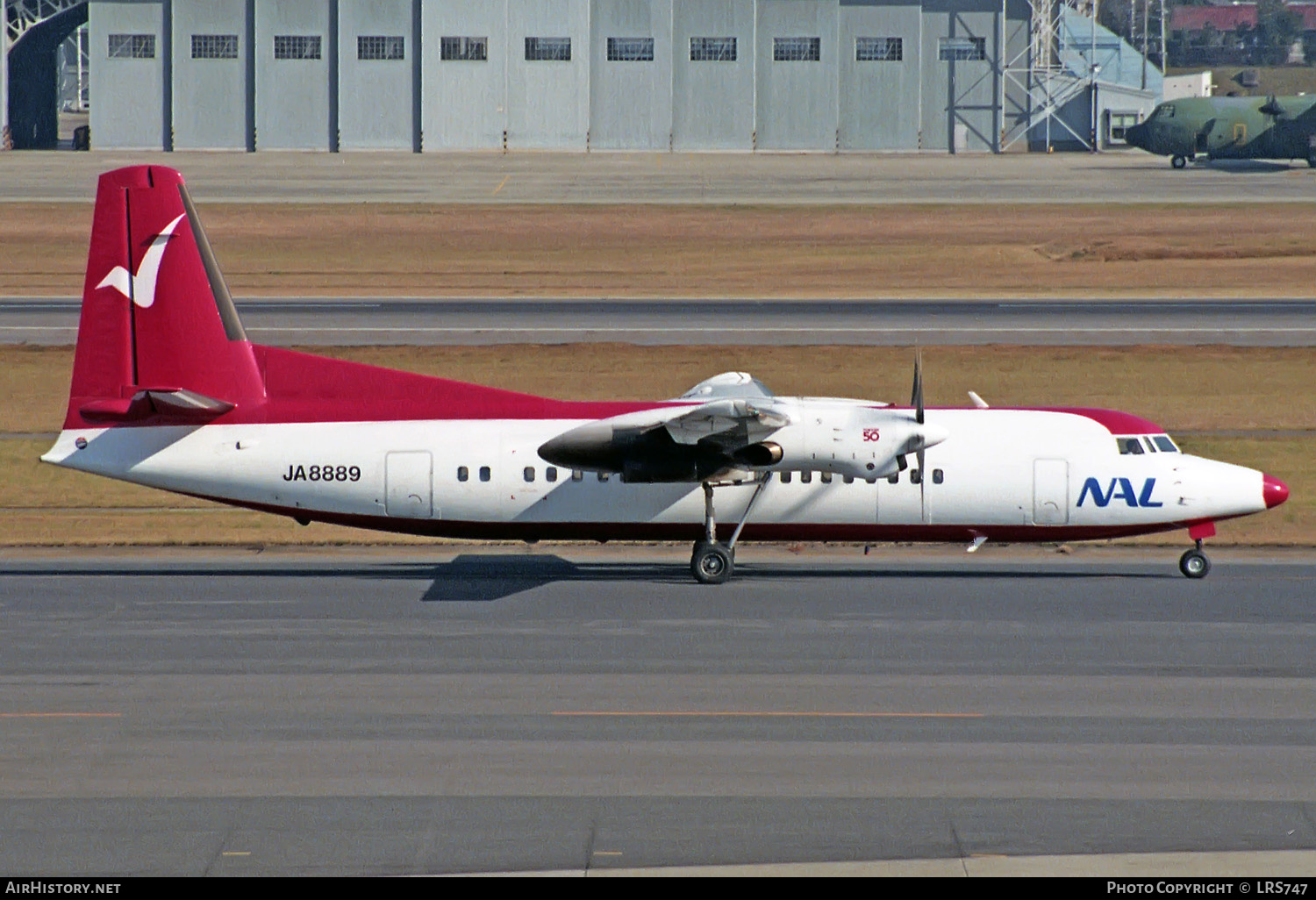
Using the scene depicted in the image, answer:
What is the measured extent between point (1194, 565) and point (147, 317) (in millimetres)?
17789

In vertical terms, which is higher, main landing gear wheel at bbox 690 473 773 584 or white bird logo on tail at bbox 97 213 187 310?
white bird logo on tail at bbox 97 213 187 310

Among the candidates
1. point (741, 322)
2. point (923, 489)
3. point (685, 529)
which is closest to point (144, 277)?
point (685, 529)

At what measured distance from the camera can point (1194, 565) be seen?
2555 cm

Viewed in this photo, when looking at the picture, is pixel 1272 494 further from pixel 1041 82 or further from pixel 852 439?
pixel 1041 82

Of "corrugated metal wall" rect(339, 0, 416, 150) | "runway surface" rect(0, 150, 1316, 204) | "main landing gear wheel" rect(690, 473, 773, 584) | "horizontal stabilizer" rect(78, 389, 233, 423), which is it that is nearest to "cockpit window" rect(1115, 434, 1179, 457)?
"main landing gear wheel" rect(690, 473, 773, 584)

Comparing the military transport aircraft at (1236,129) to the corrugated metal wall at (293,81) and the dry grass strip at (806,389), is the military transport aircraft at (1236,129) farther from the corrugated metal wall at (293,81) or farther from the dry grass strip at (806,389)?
the dry grass strip at (806,389)

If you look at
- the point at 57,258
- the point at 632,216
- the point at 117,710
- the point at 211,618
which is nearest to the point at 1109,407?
the point at 211,618

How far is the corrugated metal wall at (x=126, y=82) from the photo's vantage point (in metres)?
95.8

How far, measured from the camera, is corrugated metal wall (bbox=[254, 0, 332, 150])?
312ft

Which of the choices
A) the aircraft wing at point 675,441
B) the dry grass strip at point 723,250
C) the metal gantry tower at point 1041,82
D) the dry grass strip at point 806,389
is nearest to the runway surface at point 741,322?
the dry grass strip at point 806,389

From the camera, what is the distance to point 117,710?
703 inches

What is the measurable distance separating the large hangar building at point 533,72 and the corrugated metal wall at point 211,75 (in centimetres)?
8

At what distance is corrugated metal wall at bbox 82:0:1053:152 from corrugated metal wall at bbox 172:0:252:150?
0.10 m

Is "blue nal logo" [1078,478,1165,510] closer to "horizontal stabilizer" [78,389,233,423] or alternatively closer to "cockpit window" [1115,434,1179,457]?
"cockpit window" [1115,434,1179,457]
